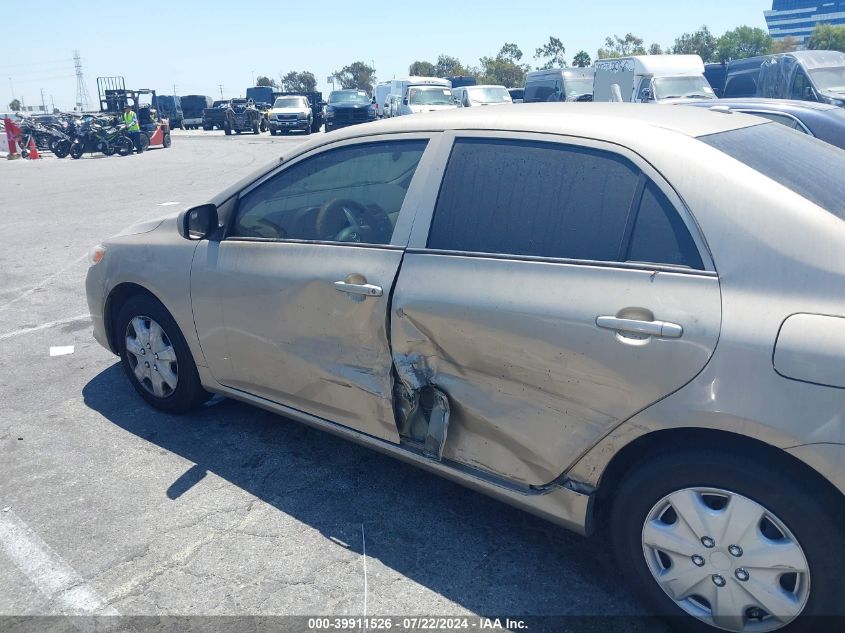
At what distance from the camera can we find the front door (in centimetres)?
314

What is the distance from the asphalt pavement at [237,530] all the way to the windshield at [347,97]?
1204 inches

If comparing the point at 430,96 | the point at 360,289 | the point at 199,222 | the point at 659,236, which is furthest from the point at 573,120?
the point at 430,96

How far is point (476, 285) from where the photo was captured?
2777mm

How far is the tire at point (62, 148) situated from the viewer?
2503 centimetres

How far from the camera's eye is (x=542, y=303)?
2.59 m

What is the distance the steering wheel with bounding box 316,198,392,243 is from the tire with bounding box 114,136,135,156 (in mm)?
24848

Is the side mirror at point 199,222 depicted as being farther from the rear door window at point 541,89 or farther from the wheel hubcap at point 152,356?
the rear door window at point 541,89

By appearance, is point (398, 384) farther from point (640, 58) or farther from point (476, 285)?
point (640, 58)

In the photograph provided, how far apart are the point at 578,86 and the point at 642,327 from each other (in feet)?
80.0

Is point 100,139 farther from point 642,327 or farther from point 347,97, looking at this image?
point 642,327

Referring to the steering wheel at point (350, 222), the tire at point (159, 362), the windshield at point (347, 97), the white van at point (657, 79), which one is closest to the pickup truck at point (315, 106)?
the windshield at point (347, 97)

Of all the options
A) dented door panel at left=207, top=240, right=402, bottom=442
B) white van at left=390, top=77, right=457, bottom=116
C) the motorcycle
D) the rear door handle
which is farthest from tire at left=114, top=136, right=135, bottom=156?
the rear door handle

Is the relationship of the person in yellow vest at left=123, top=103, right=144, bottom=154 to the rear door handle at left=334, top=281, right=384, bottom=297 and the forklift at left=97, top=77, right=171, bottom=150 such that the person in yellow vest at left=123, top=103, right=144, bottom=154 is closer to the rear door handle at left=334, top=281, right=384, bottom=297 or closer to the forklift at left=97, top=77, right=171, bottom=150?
the forklift at left=97, top=77, right=171, bottom=150

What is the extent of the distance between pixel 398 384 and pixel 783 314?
154 cm
